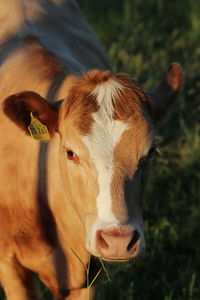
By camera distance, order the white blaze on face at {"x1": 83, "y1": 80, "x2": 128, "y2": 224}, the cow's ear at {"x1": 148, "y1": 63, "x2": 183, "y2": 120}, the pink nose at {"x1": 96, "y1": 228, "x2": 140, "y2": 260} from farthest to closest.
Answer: the cow's ear at {"x1": 148, "y1": 63, "x2": 183, "y2": 120}, the white blaze on face at {"x1": 83, "y1": 80, "x2": 128, "y2": 224}, the pink nose at {"x1": 96, "y1": 228, "x2": 140, "y2": 260}

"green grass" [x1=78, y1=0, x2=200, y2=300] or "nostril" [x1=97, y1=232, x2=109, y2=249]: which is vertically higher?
"nostril" [x1=97, y1=232, x2=109, y2=249]

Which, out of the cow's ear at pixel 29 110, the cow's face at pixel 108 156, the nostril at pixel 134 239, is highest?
the cow's ear at pixel 29 110

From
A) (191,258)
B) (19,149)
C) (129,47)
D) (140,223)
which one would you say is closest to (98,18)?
(129,47)

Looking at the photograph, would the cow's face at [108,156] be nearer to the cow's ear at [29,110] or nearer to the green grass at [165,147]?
the cow's ear at [29,110]

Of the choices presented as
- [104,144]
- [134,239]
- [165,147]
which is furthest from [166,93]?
[165,147]

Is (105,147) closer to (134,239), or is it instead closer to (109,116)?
(109,116)

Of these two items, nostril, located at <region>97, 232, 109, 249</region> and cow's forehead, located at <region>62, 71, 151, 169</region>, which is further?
cow's forehead, located at <region>62, 71, 151, 169</region>

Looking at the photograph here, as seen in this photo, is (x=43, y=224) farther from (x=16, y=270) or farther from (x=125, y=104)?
(x=125, y=104)

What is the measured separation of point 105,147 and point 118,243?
499 millimetres

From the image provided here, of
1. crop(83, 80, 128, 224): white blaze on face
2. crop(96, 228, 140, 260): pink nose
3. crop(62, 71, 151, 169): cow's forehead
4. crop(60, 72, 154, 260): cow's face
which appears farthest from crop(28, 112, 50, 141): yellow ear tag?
crop(96, 228, 140, 260): pink nose

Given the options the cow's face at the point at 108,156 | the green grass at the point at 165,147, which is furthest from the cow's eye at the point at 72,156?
the green grass at the point at 165,147

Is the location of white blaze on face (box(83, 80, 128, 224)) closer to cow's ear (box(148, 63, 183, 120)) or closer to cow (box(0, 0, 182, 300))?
cow (box(0, 0, 182, 300))

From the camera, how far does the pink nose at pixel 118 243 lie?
3902 millimetres

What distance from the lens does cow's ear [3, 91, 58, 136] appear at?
4.34 m
